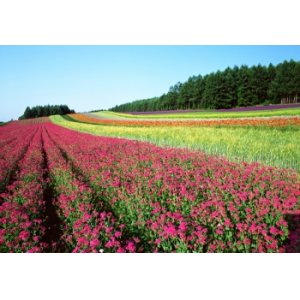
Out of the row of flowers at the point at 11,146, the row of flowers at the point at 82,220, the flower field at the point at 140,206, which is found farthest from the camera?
the row of flowers at the point at 11,146

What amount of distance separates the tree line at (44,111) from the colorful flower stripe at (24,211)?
2.57ft

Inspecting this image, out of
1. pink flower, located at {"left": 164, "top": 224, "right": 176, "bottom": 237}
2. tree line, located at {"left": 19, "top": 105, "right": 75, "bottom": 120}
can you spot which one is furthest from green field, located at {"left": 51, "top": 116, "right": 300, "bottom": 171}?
pink flower, located at {"left": 164, "top": 224, "right": 176, "bottom": 237}

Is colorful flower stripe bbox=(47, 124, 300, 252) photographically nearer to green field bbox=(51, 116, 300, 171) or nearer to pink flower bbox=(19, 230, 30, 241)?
green field bbox=(51, 116, 300, 171)

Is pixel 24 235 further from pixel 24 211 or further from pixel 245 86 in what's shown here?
pixel 245 86

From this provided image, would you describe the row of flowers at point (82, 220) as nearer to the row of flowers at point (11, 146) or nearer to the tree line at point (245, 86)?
the row of flowers at point (11, 146)

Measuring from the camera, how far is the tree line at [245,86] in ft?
15.5

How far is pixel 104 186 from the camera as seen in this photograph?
4438mm

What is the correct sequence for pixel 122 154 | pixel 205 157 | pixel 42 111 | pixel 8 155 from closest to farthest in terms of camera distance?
1. pixel 8 155
2. pixel 42 111
3. pixel 205 157
4. pixel 122 154

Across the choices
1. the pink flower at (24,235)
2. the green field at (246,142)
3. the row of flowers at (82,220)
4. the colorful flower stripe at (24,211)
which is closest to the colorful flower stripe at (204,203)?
the row of flowers at (82,220)

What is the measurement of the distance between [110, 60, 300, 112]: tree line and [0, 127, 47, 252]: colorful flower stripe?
3112 millimetres

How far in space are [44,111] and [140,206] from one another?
8.68 ft

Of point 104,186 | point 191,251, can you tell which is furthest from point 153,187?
point 191,251
